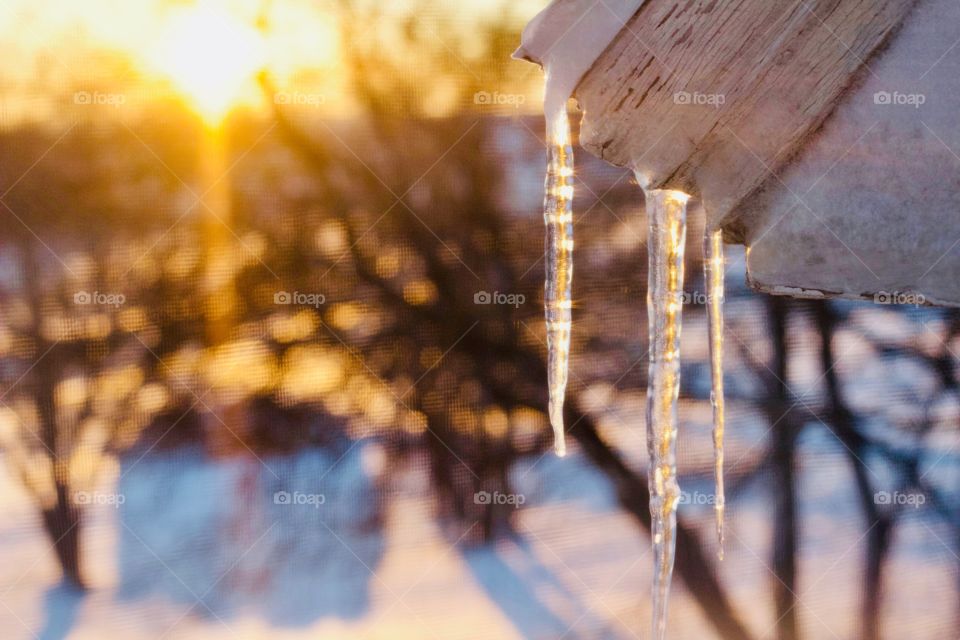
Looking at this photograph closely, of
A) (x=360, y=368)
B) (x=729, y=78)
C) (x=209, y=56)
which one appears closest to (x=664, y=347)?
(x=729, y=78)

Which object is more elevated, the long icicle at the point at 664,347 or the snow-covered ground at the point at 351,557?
the long icicle at the point at 664,347

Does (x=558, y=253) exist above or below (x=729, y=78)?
below

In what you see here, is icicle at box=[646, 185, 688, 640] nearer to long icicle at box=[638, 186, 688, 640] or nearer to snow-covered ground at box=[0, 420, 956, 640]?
long icicle at box=[638, 186, 688, 640]

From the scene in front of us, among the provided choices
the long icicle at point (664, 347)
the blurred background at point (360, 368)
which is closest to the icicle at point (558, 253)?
the long icicle at point (664, 347)

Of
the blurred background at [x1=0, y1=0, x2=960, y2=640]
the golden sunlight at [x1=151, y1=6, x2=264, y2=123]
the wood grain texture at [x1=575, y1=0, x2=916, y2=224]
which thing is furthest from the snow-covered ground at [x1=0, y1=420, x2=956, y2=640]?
the wood grain texture at [x1=575, y1=0, x2=916, y2=224]

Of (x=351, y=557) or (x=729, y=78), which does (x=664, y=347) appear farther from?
(x=351, y=557)

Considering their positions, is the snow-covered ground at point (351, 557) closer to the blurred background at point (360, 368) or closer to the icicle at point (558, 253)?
the blurred background at point (360, 368)
